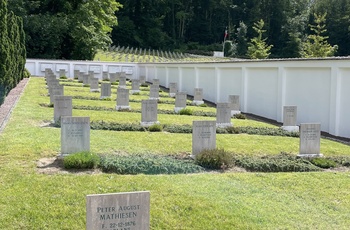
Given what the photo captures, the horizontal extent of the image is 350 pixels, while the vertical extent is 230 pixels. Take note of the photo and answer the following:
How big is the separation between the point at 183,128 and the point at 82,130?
5.98 meters

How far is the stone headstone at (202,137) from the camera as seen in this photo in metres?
11.2

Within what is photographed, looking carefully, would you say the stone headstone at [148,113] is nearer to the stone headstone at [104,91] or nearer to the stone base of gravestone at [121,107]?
the stone base of gravestone at [121,107]

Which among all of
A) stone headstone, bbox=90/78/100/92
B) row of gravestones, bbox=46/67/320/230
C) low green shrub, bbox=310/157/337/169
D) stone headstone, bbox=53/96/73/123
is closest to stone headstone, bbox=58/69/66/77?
stone headstone, bbox=90/78/100/92

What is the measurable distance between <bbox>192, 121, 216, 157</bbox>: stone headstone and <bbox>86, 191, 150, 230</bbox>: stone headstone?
239 inches

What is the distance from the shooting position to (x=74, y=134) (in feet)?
33.0

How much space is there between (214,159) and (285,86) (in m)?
12.0

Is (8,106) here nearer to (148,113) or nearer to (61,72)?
(148,113)

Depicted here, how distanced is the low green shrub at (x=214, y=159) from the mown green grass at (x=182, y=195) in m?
0.58

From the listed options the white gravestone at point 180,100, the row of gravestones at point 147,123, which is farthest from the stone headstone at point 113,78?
the row of gravestones at point 147,123

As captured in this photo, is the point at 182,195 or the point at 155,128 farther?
the point at 155,128

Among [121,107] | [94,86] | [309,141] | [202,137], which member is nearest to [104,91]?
[94,86]

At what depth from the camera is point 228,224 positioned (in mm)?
7391

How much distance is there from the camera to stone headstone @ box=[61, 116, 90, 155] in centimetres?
1000

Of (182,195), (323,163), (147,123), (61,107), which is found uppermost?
(61,107)
